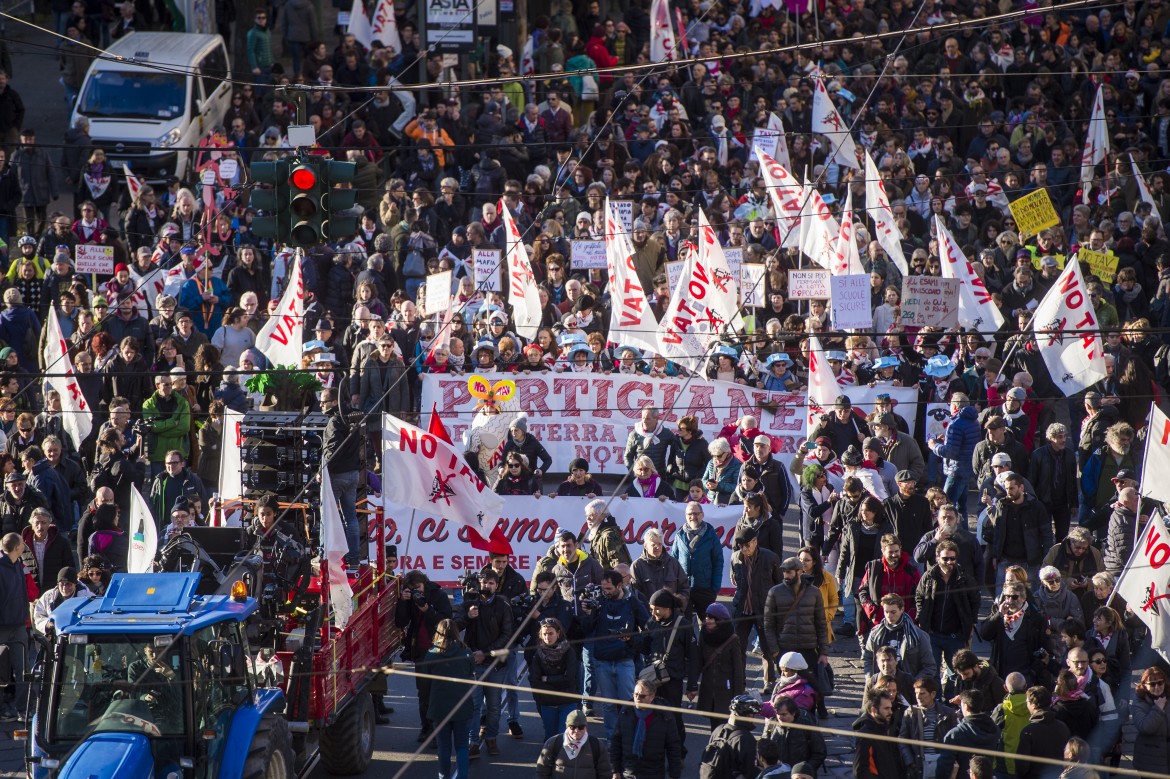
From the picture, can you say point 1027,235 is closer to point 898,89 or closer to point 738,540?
point 898,89

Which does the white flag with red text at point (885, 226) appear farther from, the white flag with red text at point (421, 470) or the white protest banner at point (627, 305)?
the white flag with red text at point (421, 470)

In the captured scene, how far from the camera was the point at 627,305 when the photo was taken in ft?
70.3

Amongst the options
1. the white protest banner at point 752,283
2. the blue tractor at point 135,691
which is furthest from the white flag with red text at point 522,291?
the blue tractor at point 135,691

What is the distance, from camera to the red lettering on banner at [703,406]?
19812 mm

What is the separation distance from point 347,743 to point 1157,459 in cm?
706

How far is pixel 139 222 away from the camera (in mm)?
25234

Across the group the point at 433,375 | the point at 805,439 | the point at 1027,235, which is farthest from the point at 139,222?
the point at 1027,235

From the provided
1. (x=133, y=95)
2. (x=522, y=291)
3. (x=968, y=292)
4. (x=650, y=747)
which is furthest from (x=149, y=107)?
(x=650, y=747)

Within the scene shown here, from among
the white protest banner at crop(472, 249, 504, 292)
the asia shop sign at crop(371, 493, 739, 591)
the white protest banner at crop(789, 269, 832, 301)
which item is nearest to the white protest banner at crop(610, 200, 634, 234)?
the white protest banner at crop(472, 249, 504, 292)

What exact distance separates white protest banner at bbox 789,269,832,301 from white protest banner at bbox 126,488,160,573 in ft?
31.1

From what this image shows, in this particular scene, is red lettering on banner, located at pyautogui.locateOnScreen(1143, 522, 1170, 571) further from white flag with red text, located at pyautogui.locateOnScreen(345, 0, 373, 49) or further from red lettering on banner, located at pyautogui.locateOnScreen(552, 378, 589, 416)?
white flag with red text, located at pyautogui.locateOnScreen(345, 0, 373, 49)

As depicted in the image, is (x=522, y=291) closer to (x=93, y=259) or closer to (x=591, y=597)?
(x=93, y=259)

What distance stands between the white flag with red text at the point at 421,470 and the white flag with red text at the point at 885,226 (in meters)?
10.2

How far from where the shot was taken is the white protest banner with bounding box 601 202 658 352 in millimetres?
21172
